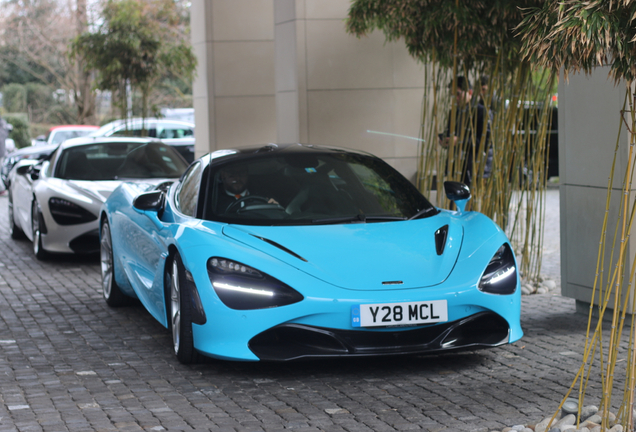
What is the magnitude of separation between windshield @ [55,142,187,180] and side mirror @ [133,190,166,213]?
369cm

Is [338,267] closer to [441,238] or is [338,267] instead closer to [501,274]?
[441,238]

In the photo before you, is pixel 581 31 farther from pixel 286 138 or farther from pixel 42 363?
pixel 286 138

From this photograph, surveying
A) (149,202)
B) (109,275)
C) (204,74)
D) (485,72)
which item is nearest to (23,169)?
(109,275)

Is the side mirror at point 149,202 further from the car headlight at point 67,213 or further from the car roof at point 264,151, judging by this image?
the car headlight at point 67,213

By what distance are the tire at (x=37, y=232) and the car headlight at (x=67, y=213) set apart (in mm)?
295

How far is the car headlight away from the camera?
8.74 metres

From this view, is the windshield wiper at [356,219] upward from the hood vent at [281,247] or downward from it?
upward

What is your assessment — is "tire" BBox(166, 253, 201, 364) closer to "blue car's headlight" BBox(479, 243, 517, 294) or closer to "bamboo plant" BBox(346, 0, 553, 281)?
"blue car's headlight" BBox(479, 243, 517, 294)

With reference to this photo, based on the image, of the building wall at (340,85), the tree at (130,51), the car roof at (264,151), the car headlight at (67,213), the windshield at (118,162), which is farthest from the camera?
the tree at (130,51)

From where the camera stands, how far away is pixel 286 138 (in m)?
11.1

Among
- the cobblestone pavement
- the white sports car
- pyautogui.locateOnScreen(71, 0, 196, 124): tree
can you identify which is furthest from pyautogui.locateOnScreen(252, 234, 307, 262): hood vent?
pyautogui.locateOnScreen(71, 0, 196, 124): tree

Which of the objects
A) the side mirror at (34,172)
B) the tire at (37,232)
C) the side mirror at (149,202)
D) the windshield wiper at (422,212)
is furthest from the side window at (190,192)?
the side mirror at (34,172)

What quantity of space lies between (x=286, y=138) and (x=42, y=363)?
6.34 metres

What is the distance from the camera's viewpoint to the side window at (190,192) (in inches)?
214
